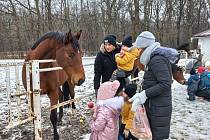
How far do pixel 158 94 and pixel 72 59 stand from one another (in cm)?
172

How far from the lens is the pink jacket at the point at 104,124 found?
344 cm

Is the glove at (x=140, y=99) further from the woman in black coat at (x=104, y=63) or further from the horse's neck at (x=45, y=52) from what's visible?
the horse's neck at (x=45, y=52)

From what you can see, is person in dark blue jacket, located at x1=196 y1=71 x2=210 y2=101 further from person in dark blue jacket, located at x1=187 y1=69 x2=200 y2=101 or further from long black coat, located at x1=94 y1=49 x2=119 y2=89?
long black coat, located at x1=94 y1=49 x2=119 y2=89

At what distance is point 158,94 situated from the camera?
2.75m

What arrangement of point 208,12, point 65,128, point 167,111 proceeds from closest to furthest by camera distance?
1. point 167,111
2. point 65,128
3. point 208,12

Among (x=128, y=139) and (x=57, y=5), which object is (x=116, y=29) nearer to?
(x=57, y=5)

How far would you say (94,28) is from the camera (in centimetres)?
4400

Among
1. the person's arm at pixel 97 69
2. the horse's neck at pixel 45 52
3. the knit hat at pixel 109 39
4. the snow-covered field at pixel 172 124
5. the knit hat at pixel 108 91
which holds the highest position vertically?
the knit hat at pixel 109 39

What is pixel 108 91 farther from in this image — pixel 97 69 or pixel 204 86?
pixel 204 86

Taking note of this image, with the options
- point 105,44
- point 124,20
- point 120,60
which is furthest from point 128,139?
point 124,20

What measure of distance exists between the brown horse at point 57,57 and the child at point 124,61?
50 centimetres

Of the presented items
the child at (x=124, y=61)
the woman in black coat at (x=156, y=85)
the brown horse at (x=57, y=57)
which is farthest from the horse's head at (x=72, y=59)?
the woman in black coat at (x=156, y=85)

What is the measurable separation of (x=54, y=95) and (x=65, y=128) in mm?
847

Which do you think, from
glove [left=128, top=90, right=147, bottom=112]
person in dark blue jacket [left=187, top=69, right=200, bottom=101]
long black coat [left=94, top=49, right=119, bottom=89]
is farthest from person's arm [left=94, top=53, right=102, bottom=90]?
person in dark blue jacket [left=187, top=69, right=200, bottom=101]
